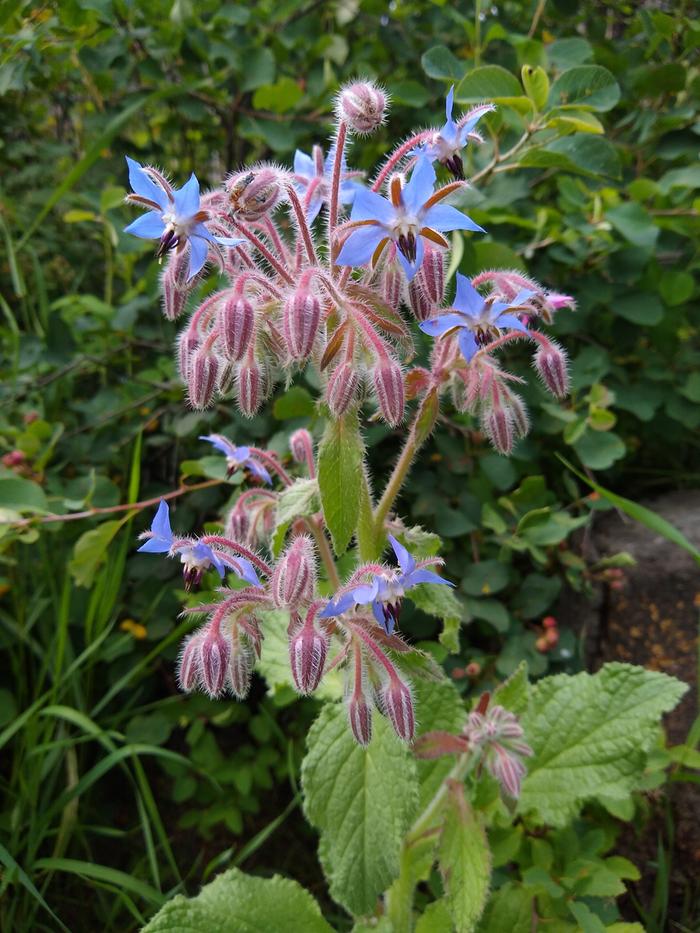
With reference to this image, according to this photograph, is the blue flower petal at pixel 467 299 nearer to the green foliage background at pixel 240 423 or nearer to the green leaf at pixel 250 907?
the green foliage background at pixel 240 423

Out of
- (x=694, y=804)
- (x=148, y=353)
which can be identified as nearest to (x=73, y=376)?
(x=148, y=353)

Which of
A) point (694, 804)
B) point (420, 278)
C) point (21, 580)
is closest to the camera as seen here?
point (420, 278)

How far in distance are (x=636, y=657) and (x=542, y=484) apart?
558 mm

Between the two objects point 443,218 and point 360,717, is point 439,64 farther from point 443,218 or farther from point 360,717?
point 360,717

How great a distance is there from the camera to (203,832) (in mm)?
1762

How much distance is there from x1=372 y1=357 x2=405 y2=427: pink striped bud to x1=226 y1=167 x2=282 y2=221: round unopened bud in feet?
0.91

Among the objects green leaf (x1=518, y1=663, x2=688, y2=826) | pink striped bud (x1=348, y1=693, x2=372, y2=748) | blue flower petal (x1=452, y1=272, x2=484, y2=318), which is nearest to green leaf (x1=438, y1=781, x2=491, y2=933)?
green leaf (x1=518, y1=663, x2=688, y2=826)

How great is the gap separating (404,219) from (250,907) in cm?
125

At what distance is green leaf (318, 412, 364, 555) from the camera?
0.95 m

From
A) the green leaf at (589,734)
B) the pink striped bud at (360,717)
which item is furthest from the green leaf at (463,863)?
the pink striped bud at (360,717)

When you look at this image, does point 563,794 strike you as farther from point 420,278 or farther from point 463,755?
point 420,278

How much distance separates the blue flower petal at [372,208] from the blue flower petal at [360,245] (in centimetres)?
1

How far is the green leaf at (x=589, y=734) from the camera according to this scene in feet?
4.51

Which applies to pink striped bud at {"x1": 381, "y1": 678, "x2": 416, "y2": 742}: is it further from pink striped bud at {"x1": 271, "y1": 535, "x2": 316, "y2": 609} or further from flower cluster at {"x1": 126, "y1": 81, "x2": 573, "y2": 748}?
pink striped bud at {"x1": 271, "y1": 535, "x2": 316, "y2": 609}
